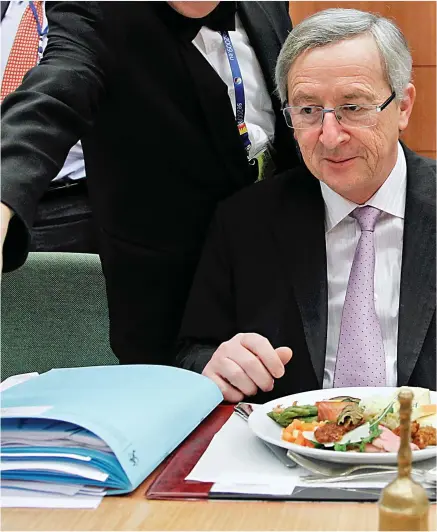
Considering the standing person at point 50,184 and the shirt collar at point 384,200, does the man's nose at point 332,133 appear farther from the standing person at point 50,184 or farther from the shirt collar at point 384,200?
the standing person at point 50,184

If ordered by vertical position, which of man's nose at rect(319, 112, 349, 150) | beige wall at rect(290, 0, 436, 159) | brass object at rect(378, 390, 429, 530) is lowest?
beige wall at rect(290, 0, 436, 159)

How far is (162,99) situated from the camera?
1.99 meters

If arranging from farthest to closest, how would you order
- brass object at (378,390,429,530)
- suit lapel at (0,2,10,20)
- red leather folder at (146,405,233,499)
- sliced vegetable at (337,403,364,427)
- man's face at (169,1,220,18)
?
suit lapel at (0,2,10,20) < man's face at (169,1,220,18) < sliced vegetable at (337,403,364,427) < red leather folder at (146,405,233,499) < brass object at (378,390,429,530)

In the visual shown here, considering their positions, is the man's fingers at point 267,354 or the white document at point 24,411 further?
the man's fingers at point 267,354

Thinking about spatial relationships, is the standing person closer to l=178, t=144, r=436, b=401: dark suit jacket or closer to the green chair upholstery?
the green chair upholstery

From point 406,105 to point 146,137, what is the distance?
60 centimetres

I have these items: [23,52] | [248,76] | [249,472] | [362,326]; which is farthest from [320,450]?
[23,52]

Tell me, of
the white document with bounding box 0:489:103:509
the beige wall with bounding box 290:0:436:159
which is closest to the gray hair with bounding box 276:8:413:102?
the white document with bounding box 0:489:103:509

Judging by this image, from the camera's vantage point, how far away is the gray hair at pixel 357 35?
74.0 inches

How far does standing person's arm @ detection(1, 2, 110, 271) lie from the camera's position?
143 cm

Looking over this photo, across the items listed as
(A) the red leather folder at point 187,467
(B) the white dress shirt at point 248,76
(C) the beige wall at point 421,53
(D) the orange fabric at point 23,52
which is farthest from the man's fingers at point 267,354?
(C) the beige wall at point 421,53

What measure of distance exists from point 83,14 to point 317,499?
1.18 m

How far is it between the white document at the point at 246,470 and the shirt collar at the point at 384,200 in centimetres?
76

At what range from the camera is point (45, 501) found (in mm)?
1123
